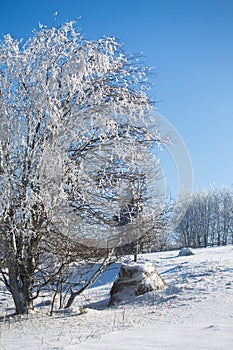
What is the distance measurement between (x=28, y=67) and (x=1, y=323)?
3.89 m

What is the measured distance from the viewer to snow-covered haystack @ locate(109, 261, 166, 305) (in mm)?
7062

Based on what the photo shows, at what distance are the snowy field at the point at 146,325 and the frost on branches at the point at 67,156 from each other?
37.1 inches

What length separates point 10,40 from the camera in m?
5.95

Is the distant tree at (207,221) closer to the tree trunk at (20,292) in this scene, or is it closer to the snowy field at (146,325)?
the snowy field at (146,325)

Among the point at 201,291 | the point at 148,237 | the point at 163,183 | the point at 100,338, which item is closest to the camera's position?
the point at 100,338

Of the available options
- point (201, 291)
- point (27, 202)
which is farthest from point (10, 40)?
point (201, 291)

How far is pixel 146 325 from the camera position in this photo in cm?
428

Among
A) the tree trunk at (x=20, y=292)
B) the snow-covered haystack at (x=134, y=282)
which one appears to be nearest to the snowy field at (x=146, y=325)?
the tree trunk at (x=20, y=292)

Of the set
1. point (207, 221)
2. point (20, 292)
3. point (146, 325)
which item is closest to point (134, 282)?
point (20, 292)

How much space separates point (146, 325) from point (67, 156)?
253 cm

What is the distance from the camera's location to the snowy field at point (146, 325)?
333 cm

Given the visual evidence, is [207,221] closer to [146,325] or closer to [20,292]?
[20,292]

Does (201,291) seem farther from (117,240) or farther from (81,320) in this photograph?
(81,320)

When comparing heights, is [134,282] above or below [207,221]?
below
